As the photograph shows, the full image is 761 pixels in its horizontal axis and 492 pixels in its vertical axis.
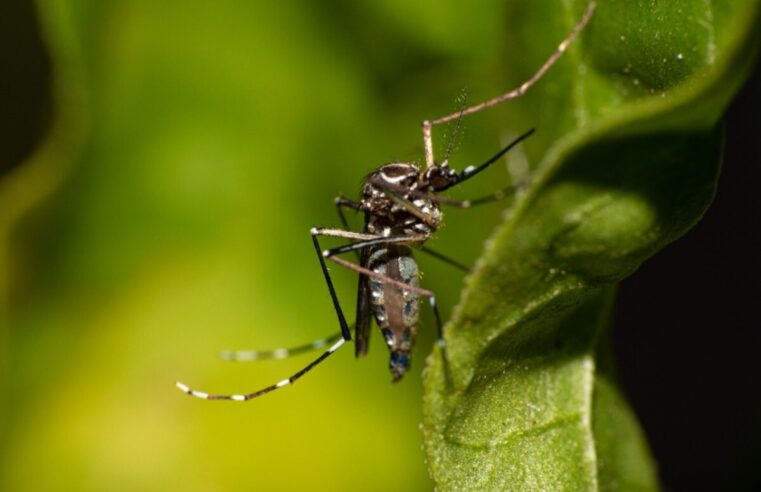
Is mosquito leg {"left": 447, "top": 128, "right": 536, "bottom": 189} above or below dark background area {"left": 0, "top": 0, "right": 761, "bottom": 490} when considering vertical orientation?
above

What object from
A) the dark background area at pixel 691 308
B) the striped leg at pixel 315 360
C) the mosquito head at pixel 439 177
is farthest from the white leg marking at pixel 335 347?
the dark background area at pixel 691 308

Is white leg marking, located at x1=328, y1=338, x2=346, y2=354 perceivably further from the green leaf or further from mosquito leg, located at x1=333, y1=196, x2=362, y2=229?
the green leaf

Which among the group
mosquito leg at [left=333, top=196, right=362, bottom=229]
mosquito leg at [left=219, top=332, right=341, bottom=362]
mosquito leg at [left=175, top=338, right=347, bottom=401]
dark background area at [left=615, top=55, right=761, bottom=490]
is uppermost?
mosquito leg at [left=333, top=196, right=362, bottom=229]

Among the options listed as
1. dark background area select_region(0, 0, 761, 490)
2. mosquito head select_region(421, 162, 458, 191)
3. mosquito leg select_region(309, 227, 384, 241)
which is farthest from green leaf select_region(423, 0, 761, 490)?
dark background area select_region(0, 0, 761, 490)

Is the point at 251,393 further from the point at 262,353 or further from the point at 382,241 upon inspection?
the point at 382,241

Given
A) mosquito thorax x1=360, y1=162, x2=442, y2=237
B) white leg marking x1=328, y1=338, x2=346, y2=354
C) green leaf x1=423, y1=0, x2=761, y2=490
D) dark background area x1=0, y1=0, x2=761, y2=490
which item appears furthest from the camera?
dark background area x1=0, y1=0, x2=761, y2=490

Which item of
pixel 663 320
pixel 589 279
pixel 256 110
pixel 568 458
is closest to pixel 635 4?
pixel 589 279

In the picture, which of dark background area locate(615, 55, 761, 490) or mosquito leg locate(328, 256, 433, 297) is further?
dark background area locate(615, 55, 761, 490)
